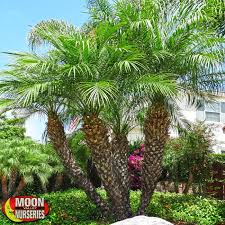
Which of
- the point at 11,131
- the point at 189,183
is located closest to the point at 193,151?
the point at 189,183

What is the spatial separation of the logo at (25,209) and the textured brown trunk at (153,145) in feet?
10.6

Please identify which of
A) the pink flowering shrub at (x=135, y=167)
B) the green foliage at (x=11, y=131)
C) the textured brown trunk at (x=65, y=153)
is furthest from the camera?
the green foliage at (x=11, y=131)

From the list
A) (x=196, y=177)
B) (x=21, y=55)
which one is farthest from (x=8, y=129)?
(x=21, y=55)

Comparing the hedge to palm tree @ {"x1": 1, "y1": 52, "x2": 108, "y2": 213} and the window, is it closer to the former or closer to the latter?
palm tree @ {"x1": 1, "y1": 52, "x2": 108, "y2": 213}

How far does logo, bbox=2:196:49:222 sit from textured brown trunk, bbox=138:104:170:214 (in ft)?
10.6

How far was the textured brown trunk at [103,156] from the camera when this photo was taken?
1358 cm

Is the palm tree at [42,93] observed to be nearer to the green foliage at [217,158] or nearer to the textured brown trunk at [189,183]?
the green foliage at [217,158]

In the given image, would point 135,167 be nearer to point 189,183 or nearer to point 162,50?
point 189,183

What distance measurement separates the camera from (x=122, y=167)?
49.6 feet

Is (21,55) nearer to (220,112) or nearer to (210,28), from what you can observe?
(210,28)

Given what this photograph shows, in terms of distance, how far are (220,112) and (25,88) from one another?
2276 centimetres

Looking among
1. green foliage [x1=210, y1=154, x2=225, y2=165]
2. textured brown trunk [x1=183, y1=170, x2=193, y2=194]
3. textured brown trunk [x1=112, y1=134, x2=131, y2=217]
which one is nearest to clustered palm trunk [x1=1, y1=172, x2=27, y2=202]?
textured brown trunk [x1=112, y1=134, x2=131, y2=217]

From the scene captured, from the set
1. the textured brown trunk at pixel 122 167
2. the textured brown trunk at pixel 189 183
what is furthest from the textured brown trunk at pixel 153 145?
the textured brown trunk at pixel 189 183

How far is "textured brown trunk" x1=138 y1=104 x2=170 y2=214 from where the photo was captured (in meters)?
14.0
